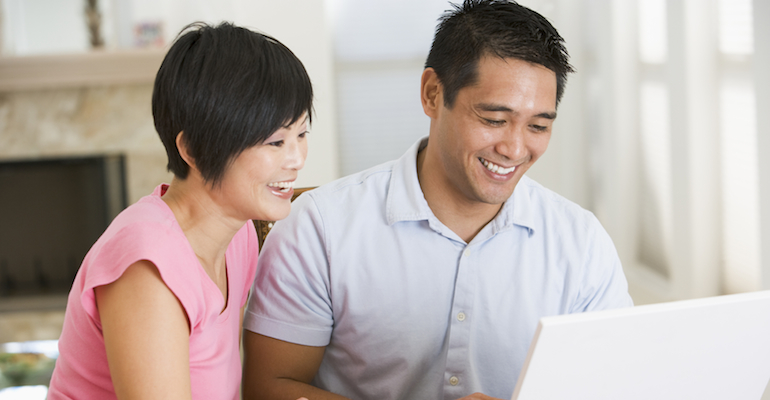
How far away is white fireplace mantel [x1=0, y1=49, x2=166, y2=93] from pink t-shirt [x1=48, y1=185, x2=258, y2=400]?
256 cm

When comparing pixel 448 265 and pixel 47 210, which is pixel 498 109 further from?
pixel 47 210

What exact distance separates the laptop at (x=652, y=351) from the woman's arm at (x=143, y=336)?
402 mm

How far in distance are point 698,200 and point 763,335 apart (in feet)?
5.44

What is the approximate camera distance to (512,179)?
1164mm

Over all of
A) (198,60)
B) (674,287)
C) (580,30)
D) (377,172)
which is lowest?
(674,287)

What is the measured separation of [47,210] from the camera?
3.40 meters

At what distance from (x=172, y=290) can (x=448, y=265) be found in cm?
55

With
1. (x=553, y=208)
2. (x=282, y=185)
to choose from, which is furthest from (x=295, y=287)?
(x=553, y=208)

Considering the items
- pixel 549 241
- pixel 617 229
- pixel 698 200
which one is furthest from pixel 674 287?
pixel 549 241

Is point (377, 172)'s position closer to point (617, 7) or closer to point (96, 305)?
point (96, 305)

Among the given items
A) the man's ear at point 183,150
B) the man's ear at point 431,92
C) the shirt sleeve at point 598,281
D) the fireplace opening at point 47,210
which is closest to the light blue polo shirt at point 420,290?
the shirt sleeve at point 598,281

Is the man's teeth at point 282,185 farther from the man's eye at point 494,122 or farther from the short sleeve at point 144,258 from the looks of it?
the man's eye at point 494,122

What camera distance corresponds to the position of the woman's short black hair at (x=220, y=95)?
2.77 ft

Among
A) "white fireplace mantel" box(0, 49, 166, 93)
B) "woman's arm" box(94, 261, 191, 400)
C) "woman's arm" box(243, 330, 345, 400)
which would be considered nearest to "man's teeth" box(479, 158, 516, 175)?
"woman's arm" box(243, 330, 345, 400)
